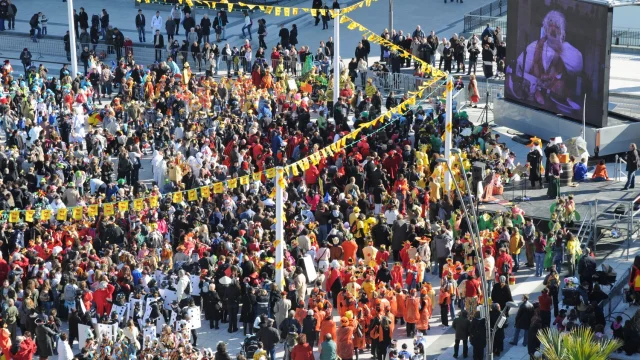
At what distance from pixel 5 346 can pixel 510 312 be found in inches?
449

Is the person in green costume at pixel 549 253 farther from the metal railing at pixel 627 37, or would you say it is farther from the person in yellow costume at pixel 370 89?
the metal railing at pixel 627 37

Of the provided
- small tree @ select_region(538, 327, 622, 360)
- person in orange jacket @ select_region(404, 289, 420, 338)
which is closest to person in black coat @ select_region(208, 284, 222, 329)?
person in orange jacket @ select_region(404, 289, 420, 338)

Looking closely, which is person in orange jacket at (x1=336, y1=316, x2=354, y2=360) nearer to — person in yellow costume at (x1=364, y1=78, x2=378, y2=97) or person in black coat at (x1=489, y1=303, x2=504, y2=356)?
person in black coat at (x1=489, y1=303, x2=504, y2=356)

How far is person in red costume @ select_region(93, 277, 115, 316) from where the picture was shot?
102 ft

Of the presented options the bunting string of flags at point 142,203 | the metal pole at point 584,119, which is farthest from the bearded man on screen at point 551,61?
the bunting string of flags at point 142,203

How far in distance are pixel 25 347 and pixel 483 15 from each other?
30.3 meters

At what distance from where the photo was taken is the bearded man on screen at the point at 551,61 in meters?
40.0

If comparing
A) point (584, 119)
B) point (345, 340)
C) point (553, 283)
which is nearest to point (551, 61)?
point (584, 119)

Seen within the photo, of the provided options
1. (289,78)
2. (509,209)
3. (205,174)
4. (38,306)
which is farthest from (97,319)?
(289,78)

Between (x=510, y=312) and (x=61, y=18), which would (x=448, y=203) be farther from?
(x=61, y=18)

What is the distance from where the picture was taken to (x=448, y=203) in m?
35.6

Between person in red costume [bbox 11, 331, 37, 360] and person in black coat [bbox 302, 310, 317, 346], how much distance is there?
19.5 ft

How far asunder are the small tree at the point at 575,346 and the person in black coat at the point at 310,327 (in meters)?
5.00

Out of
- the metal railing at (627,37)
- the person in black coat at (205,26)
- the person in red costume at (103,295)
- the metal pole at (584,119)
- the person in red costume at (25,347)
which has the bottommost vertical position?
the person in red costume at (25,347)
